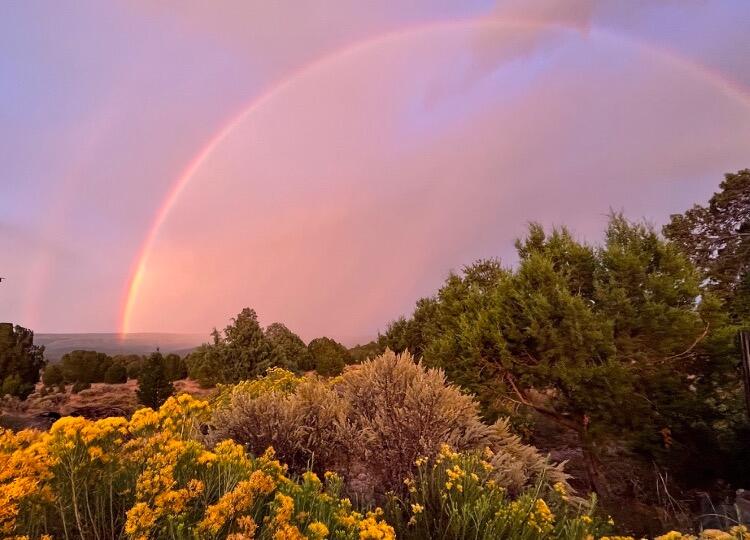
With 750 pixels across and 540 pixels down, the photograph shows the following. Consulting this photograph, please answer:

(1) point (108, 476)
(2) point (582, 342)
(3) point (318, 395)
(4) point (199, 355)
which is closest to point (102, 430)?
→ (1) point (108, 476)

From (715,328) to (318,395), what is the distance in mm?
10129

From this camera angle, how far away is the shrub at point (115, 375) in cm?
3131

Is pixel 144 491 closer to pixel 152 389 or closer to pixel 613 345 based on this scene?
pixel 613 345

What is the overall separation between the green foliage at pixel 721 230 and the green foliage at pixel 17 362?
3683cm

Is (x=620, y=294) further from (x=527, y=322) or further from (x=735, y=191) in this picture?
(x=735, y=191)

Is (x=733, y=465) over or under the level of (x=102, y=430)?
under

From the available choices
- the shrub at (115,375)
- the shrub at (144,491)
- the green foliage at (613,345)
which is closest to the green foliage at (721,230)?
the green foliage at (613,345)

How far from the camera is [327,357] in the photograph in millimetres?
30875

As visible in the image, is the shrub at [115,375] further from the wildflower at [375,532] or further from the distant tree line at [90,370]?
the wildflower at [375,532]

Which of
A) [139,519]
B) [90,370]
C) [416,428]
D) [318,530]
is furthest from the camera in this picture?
[90,370]

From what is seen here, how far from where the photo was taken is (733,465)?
9430 mm

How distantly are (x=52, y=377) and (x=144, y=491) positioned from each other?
118 ft

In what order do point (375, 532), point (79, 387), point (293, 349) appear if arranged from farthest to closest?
1. point (293, 349)
2. point (79, 387)
3. point (375, 532)

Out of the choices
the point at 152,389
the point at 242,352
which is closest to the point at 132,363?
the point at 152,389
